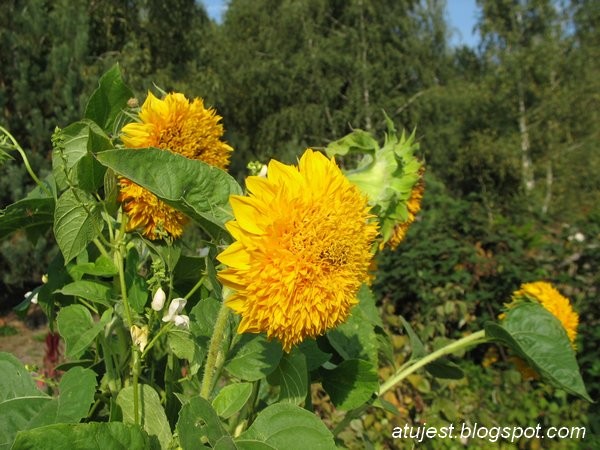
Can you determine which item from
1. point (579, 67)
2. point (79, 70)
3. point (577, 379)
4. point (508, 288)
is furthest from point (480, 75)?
point (577, 379)

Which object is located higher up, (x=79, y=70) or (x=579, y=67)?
(x=579, y=67)

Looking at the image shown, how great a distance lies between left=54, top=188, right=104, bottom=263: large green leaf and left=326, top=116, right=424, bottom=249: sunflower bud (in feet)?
1.02

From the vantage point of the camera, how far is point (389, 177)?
0.74m

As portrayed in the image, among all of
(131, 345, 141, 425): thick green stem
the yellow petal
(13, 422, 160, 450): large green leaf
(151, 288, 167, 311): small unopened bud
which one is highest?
the yellow petal

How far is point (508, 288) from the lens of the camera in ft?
8.91

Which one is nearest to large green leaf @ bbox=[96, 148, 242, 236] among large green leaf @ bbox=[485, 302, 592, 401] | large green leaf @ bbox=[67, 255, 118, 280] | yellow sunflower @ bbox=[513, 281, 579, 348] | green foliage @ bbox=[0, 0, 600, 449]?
green foliage @ bbox=[0, 0, 600, 449]

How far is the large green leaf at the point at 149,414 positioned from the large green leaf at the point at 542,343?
448 mm

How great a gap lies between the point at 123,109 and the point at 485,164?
10.2 metres

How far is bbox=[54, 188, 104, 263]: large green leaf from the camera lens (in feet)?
1.74

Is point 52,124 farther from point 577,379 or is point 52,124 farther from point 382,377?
point 577,379

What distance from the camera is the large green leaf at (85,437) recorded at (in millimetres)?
407

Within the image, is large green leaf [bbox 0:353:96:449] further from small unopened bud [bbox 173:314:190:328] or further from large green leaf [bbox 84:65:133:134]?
large green leaf [bbox 84:65:133:134]

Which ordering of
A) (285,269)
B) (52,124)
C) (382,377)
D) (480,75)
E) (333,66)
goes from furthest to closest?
(480,75), (333,66), (52,124), (382,377), (285,269)

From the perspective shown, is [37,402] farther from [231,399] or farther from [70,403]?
[231,399]
